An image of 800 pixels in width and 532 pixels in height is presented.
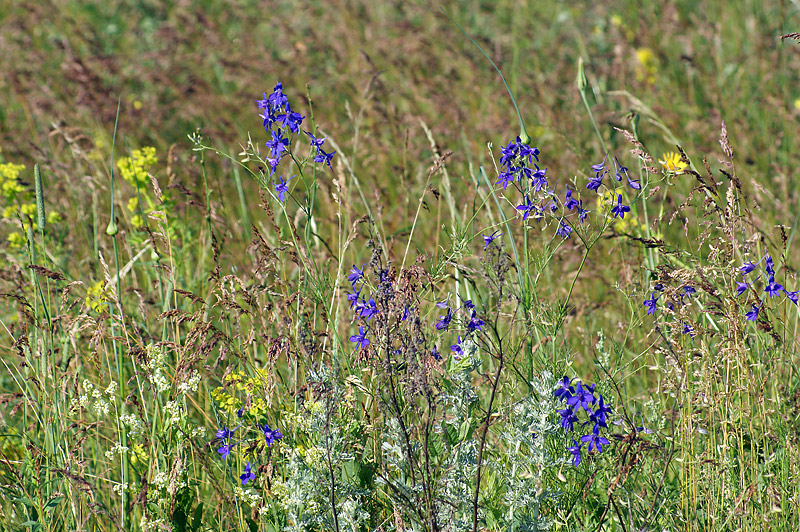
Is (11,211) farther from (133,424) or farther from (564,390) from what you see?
(564,390)

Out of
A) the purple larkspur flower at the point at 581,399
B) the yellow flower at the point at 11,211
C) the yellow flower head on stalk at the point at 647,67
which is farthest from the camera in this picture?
the yellow flower head on stalk at the point at 647,67

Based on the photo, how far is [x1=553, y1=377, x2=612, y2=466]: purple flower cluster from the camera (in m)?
1.48

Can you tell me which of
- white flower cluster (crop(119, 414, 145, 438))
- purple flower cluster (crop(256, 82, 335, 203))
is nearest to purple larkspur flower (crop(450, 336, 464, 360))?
purple flower cluster (crop(256, 82, 335, 203))

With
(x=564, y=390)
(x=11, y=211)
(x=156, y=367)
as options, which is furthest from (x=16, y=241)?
(x=564, y=390)

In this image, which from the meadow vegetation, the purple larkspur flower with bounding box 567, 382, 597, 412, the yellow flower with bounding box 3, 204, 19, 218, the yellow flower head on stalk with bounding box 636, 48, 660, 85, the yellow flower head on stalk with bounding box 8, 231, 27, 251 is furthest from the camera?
the yellow flower head on stalk with bounding box 636, 48, 660, 85

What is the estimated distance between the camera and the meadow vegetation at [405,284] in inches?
62.6

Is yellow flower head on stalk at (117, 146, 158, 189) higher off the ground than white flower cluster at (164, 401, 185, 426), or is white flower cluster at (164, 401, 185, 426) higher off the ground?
yellow flower head on stalk at (117, 146, 158, 189)

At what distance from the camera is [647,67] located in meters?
4.52

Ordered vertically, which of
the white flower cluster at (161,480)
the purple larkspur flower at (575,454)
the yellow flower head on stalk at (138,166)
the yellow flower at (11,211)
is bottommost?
the white flower cluster at (161,480)

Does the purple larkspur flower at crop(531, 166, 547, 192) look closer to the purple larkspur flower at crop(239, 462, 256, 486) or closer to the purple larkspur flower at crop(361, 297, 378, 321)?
the purple larkspur flower at crop(361, 297, 378, 321)

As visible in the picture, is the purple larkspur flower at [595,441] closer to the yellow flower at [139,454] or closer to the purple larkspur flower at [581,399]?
the purple larkspur flower at [581,399]

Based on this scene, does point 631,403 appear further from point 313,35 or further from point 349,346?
point 313,35

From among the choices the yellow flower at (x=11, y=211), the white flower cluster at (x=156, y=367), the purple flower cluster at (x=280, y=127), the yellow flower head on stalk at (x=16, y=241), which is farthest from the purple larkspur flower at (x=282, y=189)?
the yellow flower at (x=11, y=211)

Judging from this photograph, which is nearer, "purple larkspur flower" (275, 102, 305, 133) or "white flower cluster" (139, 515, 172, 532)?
"white flower cluster" (139, 515, 172, 532)
